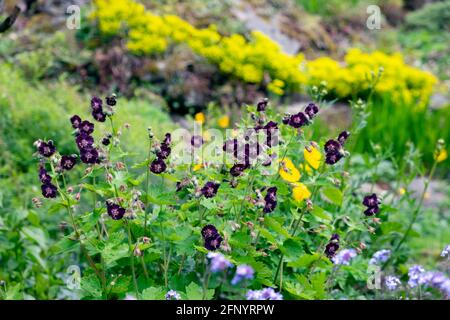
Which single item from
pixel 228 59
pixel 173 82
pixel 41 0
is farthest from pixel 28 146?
pixel 41 0

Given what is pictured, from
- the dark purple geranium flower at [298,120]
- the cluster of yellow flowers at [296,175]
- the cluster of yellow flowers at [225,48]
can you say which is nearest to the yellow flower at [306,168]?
the cluster of yellow flowers at [296,175]

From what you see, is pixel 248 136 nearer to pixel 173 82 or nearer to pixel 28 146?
pixel 28 146

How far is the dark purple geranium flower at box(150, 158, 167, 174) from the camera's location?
225cm

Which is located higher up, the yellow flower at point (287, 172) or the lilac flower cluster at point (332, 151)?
the lilac flower cluster at point (332, 151)

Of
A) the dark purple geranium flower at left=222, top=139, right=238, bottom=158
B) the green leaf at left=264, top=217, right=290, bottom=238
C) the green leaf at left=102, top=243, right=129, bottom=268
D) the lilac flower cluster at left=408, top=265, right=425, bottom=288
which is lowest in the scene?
the lilac flower cluster at left=408, top=265, right=425, bottom=288

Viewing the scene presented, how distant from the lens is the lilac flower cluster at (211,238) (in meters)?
2.14

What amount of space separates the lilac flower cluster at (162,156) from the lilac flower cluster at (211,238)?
25cm

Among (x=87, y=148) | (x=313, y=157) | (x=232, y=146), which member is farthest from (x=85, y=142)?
(x=313, y=157)

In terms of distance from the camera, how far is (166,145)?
7.30 feet

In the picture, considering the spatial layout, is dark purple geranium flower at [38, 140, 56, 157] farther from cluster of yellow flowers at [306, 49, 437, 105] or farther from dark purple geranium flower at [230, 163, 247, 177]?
cluster of yellow flowers at [306, 49, 437, 105]

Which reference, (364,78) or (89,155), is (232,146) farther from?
(364,78)

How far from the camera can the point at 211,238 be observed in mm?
2139

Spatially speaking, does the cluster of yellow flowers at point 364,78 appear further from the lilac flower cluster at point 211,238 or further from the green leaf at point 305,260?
the lilac flower cluster at point 211,238

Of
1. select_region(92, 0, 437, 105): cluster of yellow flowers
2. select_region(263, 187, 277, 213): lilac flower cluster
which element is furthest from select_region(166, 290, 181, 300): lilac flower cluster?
select_region(92, 0, 437, 105): cluster of yellow flowers
